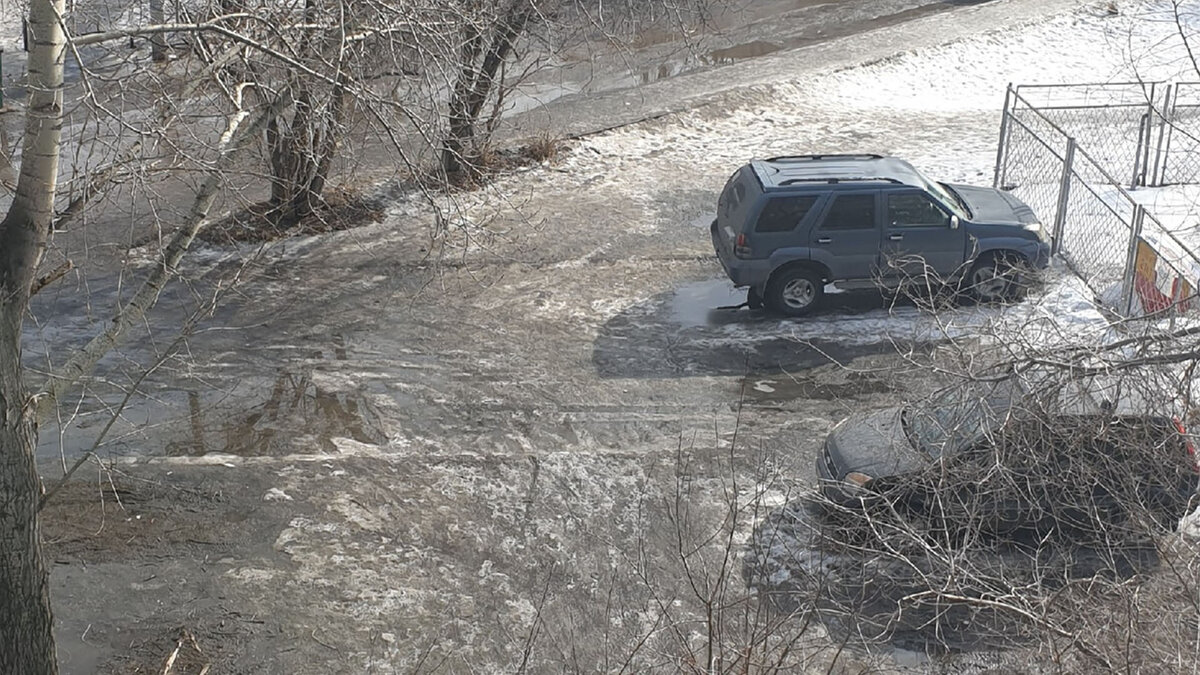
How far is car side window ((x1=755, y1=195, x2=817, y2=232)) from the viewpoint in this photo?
46.7ft

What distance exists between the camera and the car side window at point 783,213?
1424 cm

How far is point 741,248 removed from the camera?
14.3 metres

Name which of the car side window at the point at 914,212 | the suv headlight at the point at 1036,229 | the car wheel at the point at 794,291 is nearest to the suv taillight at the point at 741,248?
the car wheel at the point at 794,291

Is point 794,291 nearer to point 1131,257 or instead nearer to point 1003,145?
point 1131,257

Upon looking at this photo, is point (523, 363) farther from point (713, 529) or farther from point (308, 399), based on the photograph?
point (713, 529)

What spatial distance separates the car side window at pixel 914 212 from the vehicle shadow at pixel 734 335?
37.5 inches

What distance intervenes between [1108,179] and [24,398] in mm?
12729

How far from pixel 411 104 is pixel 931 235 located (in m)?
8.29

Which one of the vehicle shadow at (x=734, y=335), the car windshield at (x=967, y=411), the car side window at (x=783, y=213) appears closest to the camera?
the car windshield at (x=967, y=411)

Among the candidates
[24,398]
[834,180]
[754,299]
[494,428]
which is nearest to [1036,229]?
[834,180]

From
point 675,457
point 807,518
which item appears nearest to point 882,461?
point 807,518

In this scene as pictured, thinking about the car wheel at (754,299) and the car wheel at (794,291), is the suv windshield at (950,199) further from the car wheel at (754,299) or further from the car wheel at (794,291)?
the car wheel at (754,299)

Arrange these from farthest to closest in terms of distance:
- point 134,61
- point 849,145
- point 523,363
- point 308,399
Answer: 1. point 849,145
2. point 523,363
3. point 308,399
4. point 134,61

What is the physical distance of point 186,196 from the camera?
1881 centimetres
